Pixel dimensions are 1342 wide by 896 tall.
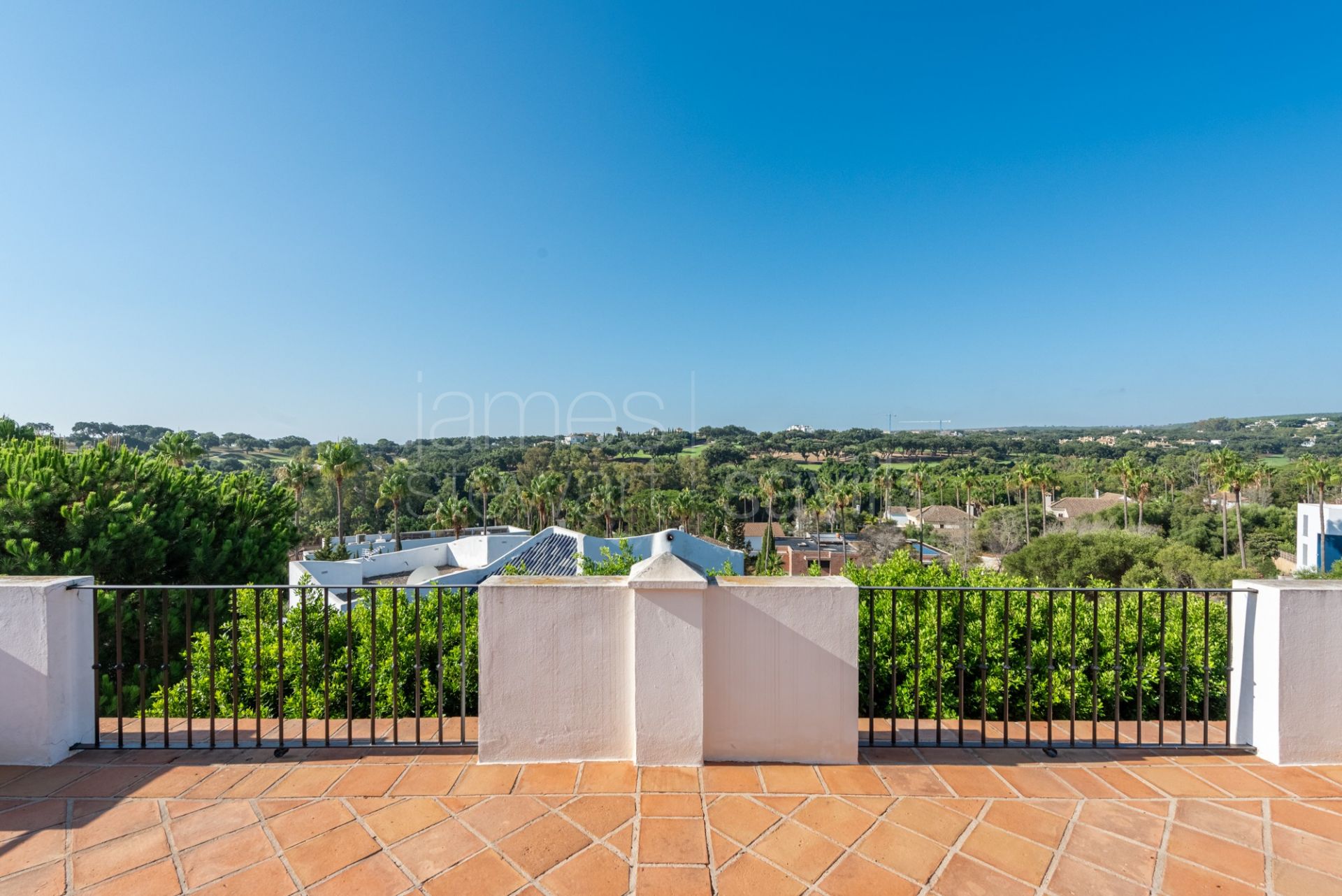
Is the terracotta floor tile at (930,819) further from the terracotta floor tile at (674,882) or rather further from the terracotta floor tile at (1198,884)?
the terracotta floor tile at (674,882)

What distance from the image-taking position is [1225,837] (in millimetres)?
2428

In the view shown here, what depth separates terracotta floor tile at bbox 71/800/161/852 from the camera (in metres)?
2.41

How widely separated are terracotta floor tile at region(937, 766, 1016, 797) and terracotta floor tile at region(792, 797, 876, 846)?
516mm

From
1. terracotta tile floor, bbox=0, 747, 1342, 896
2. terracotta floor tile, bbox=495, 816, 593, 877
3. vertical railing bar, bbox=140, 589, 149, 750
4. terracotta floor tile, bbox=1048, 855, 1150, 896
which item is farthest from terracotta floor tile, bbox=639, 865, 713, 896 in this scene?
vertical railing bar, bbox=140, 589, 149, 750

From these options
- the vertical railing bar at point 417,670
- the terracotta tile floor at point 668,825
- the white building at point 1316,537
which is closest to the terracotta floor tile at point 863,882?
the terracotta tile floor at point 668,825

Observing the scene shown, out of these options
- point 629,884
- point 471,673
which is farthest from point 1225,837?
point 471,673

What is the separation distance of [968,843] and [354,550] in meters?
38.9

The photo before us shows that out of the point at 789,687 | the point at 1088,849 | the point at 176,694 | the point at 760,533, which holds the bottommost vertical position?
the point at 760,533

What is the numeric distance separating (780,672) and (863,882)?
948 millimetres

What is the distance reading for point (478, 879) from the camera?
7.19ft

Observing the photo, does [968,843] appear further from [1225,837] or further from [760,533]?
[760,533]

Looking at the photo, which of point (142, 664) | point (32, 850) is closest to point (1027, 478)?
point (142, 664)

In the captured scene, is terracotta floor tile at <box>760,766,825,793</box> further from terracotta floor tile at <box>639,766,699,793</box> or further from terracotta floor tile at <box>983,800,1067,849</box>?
terracotta floor tile at <box>983,800,1067,849</box>

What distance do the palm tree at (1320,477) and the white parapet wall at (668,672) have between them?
37.5m
